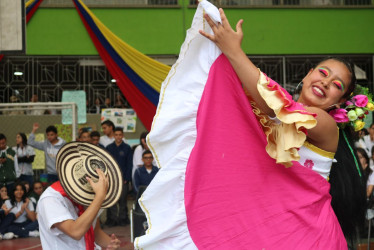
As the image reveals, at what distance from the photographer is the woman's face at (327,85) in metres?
2.30

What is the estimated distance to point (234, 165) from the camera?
7.14ft

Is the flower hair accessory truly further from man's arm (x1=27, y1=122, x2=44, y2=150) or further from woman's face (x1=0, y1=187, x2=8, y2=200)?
woman's face (x1=0, y1=187, x2=8, y2=200)

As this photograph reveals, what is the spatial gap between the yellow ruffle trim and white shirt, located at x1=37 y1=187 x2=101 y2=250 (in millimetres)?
1241

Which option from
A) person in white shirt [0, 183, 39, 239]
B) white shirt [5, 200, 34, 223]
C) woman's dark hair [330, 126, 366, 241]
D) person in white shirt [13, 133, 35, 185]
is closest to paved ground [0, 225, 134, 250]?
person in white shirt [0, 183, 39, 239]

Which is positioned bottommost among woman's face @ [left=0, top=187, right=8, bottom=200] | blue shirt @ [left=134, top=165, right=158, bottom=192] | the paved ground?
the paved ground

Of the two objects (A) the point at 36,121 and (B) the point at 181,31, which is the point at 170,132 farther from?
(B) the point at 181,31

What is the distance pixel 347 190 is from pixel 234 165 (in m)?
0.60

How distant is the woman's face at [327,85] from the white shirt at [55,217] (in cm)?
138

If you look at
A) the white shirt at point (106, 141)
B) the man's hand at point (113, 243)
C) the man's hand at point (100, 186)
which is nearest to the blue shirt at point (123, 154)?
the white shirt at point (106, 141)

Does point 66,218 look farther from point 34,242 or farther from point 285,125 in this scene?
point 34,242

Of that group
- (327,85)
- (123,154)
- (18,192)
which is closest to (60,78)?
(123,154)

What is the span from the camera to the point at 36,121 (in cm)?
938

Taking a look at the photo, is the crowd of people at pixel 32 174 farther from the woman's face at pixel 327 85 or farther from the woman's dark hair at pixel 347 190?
the woman's face at pixel 327 85

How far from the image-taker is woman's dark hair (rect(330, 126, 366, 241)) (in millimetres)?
2416
